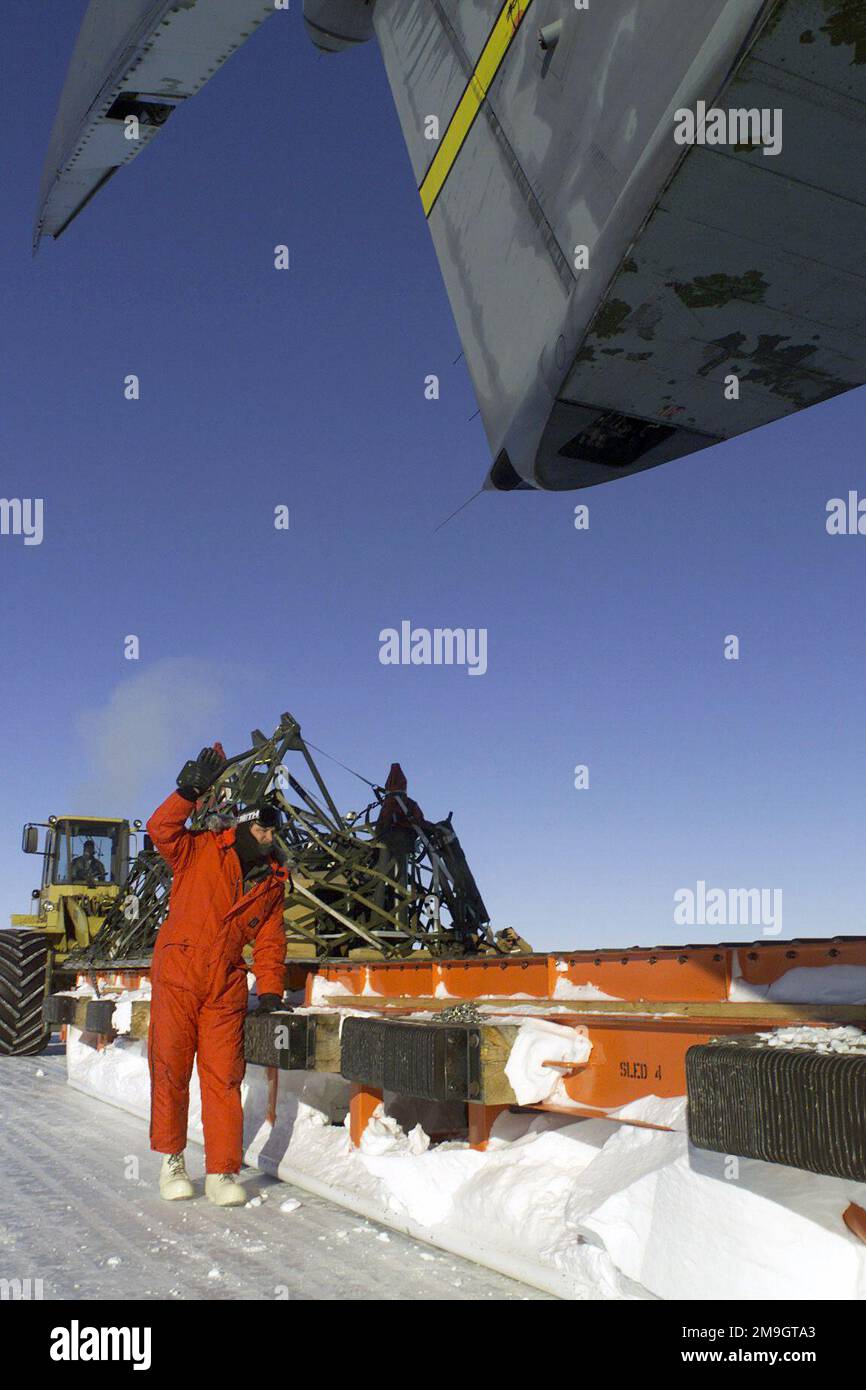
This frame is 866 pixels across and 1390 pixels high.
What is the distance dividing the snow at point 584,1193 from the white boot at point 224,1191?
1.06 ft

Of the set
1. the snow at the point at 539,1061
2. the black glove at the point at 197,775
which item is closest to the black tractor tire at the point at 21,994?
the black glove at the point at 197,775

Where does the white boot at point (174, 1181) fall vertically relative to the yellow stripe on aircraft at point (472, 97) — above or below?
below

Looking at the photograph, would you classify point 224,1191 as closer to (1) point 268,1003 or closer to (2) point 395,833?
(1) point 268,1003

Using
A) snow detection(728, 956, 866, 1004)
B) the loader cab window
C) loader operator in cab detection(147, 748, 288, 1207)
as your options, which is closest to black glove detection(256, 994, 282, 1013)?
loader operator in cab detection(147, 748, 288, 1207)

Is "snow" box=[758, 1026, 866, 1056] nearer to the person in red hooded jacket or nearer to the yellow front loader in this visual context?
the person in red hooded jacket

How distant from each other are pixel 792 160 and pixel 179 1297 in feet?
10.8

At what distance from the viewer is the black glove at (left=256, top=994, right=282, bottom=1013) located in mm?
4668

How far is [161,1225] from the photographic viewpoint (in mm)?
3924

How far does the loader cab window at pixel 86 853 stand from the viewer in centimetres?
1345

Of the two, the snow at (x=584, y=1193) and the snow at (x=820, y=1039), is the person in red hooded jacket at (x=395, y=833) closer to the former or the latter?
the snow at (x=584, y=1193)

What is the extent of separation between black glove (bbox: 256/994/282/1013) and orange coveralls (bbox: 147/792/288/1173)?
0.35 ft

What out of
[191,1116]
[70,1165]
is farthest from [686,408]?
[191,1116]

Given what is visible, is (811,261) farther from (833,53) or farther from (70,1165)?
(70,1165)

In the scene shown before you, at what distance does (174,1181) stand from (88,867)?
385 inches
